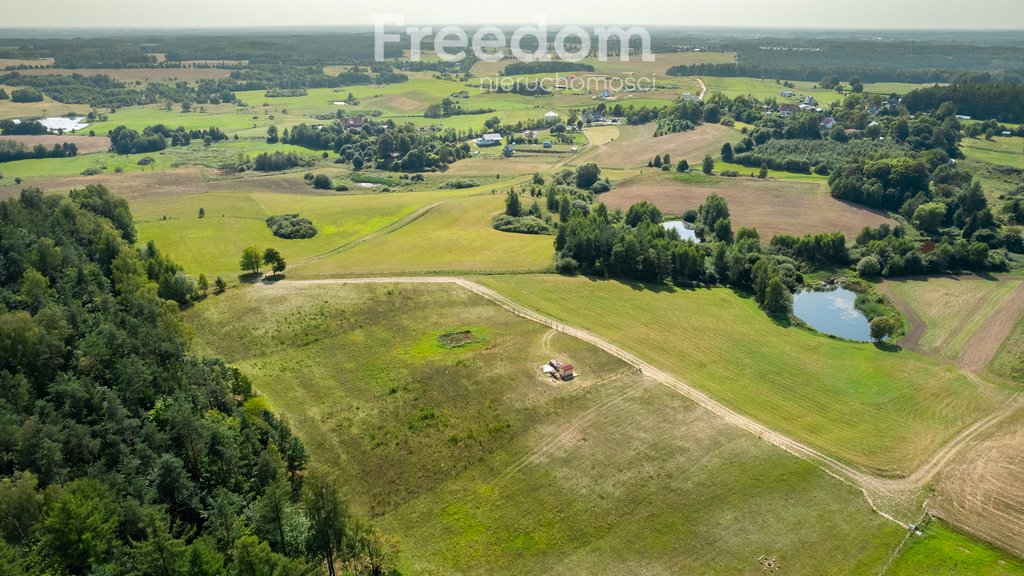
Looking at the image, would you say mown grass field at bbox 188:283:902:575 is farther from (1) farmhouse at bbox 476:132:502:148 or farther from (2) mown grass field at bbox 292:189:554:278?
(1) farmhouse at bbox 476:132:502:148

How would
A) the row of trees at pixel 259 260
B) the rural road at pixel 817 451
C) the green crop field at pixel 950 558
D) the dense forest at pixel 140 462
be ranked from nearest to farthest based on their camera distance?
the dense forest at pixel 140 462 < the green crop field at pixel 950 558 < the rural road at pixel 817 451 < the row of trees at pixel 259 260

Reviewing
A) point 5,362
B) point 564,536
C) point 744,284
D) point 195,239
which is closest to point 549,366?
point 564,536

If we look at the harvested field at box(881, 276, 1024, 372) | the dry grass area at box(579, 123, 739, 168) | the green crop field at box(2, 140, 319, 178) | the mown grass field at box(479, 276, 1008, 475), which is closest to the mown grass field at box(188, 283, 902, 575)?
the mown grass field at box(479, 276, 1008, 475)

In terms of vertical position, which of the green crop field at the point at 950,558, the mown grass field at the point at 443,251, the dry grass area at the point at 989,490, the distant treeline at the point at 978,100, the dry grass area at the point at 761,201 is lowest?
the green crop field at the point at 950,558

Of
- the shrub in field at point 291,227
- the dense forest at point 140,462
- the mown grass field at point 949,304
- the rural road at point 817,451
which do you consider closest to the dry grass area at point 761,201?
the mown grass field at point 949,304

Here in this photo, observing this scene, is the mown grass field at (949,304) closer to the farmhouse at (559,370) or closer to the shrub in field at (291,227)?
the farmhouse at (559,370)

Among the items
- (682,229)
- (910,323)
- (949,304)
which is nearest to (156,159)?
(682,229)
